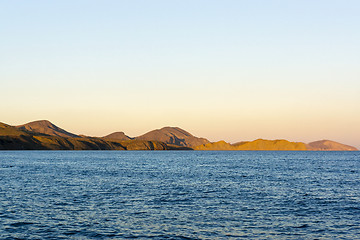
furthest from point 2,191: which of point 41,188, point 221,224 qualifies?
point 221,224

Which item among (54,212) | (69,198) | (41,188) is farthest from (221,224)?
(41,188)

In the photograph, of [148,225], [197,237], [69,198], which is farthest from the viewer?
[69,198]

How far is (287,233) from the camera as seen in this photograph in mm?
32156

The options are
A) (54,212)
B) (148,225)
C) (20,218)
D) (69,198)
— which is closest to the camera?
(148,225)

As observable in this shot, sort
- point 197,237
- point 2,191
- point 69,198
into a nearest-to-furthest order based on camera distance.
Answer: point 197,237, point 69,198, point 2,191

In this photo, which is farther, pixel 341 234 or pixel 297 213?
pixel 297 213

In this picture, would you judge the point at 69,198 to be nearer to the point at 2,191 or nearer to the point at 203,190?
the point at 2,191

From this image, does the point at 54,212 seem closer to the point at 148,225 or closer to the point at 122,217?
the point at 122,217

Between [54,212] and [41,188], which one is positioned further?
[41,188]

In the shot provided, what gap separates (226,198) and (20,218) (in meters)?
27.4

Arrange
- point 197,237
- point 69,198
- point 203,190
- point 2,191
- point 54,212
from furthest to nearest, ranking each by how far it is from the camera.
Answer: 1. point 203,190
2. point 2,191
3. point 69,198
4. point 54,212
5. point 197,237

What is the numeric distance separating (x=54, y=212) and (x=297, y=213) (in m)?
27.3

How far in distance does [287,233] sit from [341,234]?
15.8 ft

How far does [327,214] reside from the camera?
4100 centimetres
